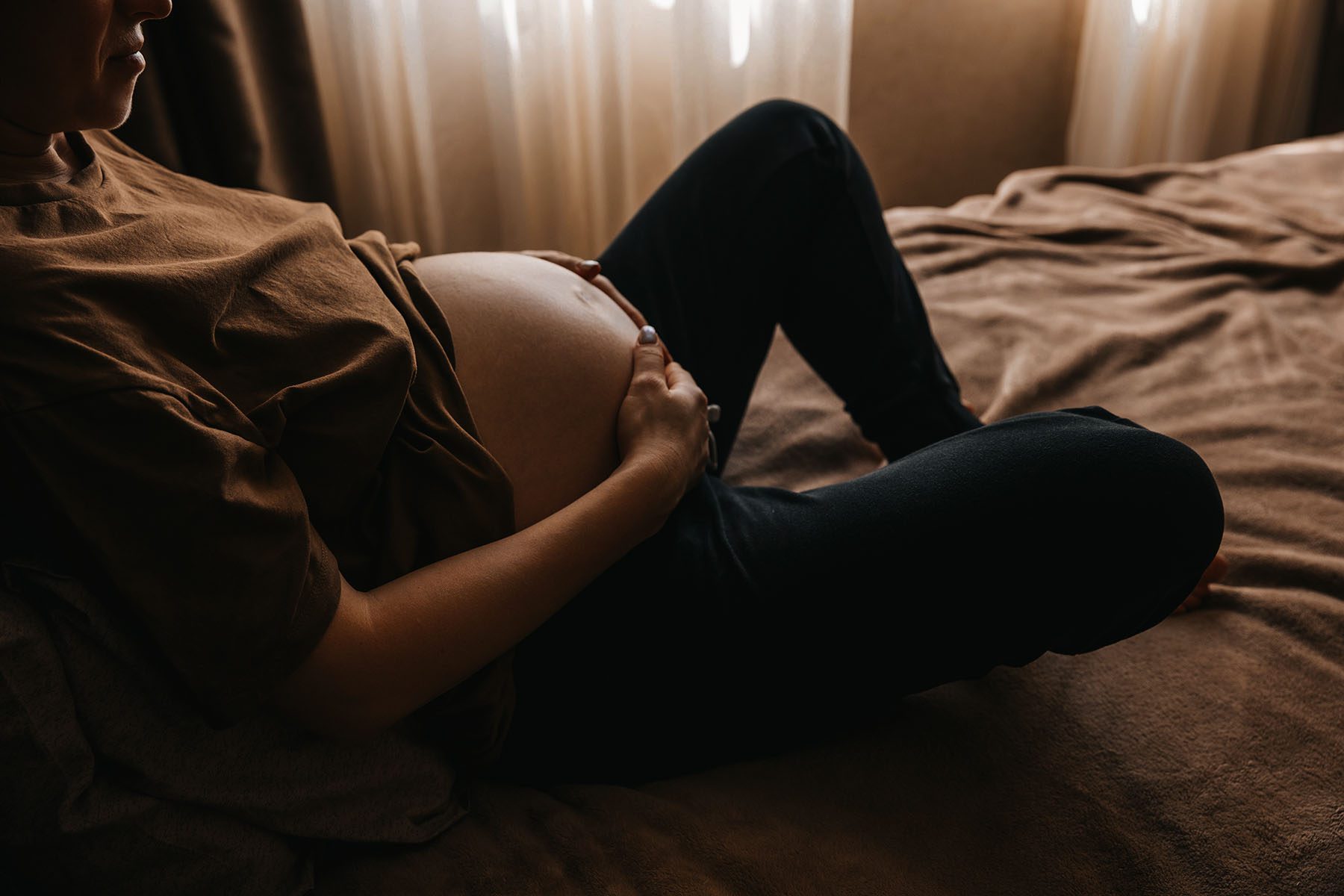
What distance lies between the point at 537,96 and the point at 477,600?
160 cm

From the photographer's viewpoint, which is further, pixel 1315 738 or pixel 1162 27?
pixel 1162 27

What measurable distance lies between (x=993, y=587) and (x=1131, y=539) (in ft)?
0.32

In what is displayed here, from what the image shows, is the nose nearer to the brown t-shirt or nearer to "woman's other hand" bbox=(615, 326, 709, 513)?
the brown t-shirt

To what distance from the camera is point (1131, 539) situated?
0.66m

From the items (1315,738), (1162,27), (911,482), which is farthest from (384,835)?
(1162,27)

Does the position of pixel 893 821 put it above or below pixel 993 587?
below

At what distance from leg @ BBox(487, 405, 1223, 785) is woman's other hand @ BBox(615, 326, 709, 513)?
2.0 inches

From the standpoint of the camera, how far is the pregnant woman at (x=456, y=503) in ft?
1.75

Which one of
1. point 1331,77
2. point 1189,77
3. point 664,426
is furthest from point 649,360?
point 1331,77

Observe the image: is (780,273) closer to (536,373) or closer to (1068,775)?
(536,373)

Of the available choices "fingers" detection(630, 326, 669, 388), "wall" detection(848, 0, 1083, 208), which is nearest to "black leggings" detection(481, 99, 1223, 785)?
"fingers" detection(630, 326, 669, 388)

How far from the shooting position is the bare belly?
30.9 inches

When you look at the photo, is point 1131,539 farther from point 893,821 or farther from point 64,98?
point 64,98

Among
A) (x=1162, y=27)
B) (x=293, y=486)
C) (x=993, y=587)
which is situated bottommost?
(x=993, y=587)
